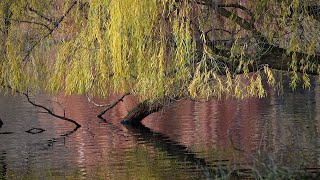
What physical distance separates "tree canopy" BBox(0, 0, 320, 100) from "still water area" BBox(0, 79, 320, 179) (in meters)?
1.27

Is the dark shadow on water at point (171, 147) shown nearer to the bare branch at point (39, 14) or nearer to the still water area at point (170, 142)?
the still water area at point (170, 142)

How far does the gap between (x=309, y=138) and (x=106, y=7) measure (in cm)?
642

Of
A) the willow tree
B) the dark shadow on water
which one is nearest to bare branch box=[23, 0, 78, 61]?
the willow tree

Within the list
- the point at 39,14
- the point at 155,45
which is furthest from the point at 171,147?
the point at 155,45

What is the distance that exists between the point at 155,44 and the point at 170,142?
5925mm

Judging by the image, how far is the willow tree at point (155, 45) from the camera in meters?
11.2

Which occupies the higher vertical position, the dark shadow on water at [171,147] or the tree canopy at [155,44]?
the tree canopy at [155,44]

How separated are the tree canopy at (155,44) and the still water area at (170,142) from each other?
127cm

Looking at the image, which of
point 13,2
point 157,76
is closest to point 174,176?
point 157,76

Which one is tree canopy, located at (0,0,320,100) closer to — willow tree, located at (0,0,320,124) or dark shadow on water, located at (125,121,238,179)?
willow tree, located at (0,0,320,124)

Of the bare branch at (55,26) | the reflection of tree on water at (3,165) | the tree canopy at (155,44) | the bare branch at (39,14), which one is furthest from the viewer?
the bare branch at (39,14)

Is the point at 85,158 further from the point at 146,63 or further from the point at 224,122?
the point at 224,122

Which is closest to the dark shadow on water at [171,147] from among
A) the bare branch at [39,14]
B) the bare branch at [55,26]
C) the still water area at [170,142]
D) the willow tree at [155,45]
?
the still water area at [170,142]

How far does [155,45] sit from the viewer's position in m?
11.3
